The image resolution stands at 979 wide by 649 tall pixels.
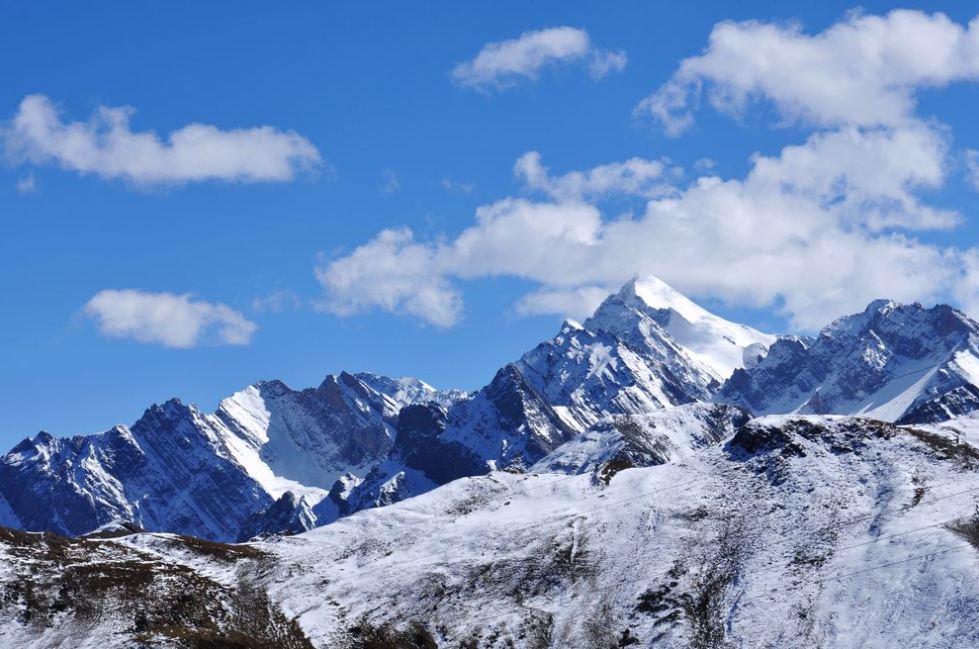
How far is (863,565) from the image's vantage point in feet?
436

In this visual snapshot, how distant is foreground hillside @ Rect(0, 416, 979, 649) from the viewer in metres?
126

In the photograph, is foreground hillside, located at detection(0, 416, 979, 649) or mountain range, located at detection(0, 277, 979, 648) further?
mountain range, located at detection(0, 277, 979, 648)

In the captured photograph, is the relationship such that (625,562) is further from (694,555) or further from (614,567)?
(694,555)

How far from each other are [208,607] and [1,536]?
93.4 feet

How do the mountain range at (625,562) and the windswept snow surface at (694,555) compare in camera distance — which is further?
the mountain range at (625,562)

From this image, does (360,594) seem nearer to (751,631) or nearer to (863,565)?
(751,631)

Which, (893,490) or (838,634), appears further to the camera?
(893,490)

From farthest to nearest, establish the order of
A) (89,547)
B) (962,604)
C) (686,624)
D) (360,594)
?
1. (89,547)
2. (360,594)
3. (686,624)
4. (962,604)

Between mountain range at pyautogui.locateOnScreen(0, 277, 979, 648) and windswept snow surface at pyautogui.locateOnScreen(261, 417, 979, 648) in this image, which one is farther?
mountain range at pyautogui.locateOnScreen(0, 277, 979, 648)

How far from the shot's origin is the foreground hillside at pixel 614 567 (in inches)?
4946

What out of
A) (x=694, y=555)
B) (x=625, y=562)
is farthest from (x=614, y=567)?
(x=694, y=555)

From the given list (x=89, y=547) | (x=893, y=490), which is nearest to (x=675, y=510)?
(x=893, y=490)

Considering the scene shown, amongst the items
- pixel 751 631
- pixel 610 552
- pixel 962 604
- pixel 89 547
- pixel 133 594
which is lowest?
pixel 962 604

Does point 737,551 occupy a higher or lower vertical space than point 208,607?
lower
